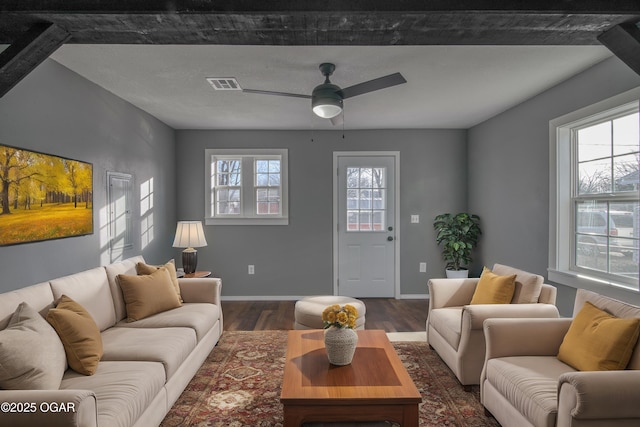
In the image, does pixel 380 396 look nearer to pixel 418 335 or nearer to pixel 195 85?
pixel 418 335

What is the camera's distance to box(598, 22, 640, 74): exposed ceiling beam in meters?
1.84

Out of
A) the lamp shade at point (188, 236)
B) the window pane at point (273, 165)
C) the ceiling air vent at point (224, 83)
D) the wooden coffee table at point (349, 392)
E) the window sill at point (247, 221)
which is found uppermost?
the ceiling air vent at point (224, 83)

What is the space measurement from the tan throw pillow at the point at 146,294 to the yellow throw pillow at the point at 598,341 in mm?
2843

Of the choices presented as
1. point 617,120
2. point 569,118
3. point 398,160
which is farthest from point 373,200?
point 617,120

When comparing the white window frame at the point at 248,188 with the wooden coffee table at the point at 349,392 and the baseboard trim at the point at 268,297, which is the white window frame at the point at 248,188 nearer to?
the baseboard trim at the point at 268,297

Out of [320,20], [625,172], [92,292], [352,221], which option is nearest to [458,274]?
[352,221]

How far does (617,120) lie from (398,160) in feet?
9.03

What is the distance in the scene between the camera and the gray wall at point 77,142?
2.54 meters

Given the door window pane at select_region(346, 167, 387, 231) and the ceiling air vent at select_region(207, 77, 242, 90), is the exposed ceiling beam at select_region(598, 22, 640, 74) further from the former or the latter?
the door window pane at select_region(346, 167, 387, 231)

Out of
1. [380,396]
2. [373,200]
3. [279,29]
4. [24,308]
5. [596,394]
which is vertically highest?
[279,29]

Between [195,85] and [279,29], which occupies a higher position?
[195,85]

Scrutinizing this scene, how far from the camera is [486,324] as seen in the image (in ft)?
7.57

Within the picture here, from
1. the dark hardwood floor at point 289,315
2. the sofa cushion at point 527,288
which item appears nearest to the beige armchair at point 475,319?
the sofa cushion at point 527,288

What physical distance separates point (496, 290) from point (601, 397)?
1326 millimetres
